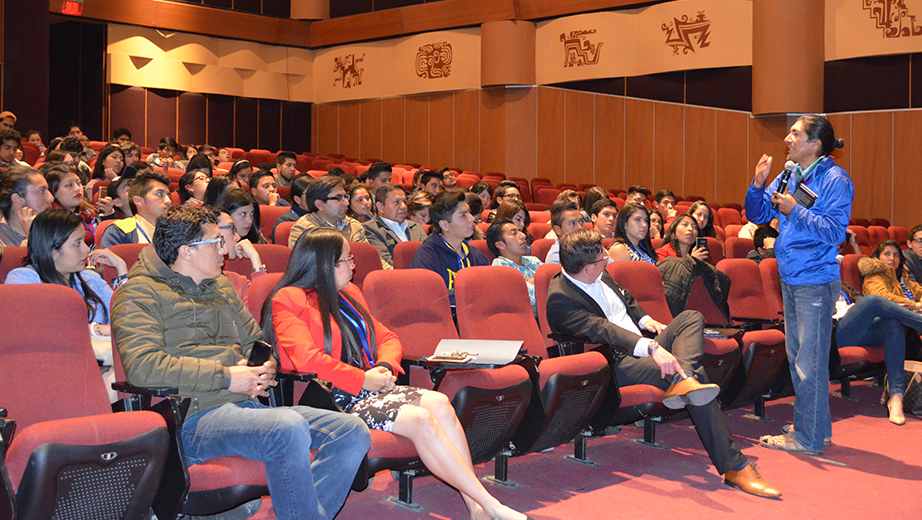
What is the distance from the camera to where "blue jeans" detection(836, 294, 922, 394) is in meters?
4.11

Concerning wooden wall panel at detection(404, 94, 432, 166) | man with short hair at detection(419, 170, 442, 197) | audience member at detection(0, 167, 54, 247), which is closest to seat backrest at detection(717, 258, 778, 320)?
man with short hair at detection(419, 170, 442, 197)

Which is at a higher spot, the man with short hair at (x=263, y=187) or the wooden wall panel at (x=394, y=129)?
the wooden wall panel at (x=394, y=129)

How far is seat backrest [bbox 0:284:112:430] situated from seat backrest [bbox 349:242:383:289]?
1483 mm

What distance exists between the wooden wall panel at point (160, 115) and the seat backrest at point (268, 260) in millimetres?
9796

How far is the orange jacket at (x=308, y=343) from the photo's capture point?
7.85 ft

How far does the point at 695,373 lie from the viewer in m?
2.97

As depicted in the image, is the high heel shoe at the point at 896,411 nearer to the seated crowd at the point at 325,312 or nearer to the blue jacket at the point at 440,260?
the seated crowd at the point at 325,312

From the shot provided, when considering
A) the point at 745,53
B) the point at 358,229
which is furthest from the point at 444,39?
the point at 358,229

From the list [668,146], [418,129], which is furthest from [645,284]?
[418,129]

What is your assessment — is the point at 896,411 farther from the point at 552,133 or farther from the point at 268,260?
the point at 552,133

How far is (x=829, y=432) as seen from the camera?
352 cm

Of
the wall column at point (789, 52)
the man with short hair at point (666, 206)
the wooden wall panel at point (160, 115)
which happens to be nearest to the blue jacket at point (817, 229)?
the man with short hair at point (666, 206)

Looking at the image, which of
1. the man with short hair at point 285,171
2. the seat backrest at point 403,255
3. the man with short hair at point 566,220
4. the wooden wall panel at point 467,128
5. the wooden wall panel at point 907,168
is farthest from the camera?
the wooden wall panel at point 467,128

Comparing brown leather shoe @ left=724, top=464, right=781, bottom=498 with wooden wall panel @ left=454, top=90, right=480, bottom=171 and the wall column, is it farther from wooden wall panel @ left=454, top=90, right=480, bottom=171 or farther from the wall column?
wooden wall panel @ left=454, top=90, right=480, bottom=171
